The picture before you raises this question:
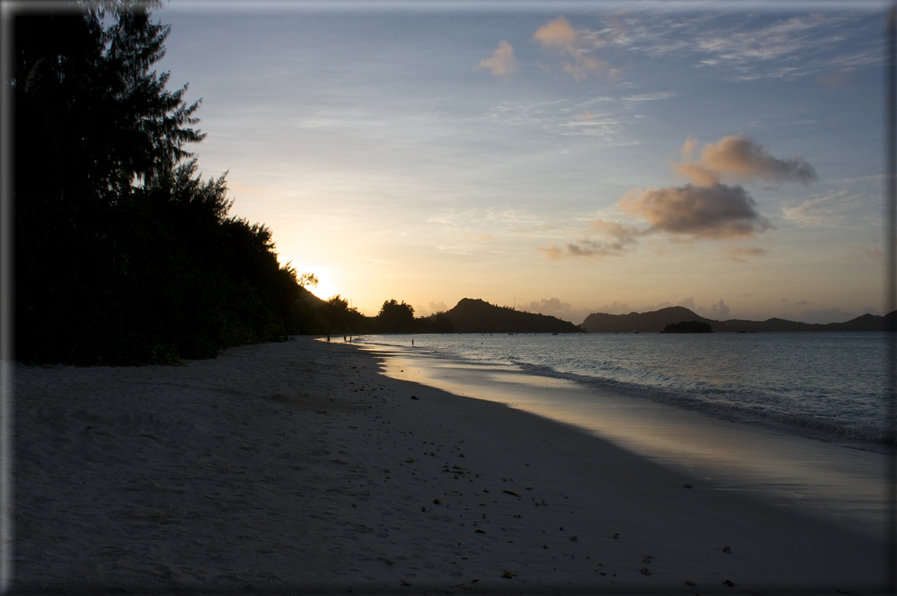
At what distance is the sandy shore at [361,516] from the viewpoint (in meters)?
3.68

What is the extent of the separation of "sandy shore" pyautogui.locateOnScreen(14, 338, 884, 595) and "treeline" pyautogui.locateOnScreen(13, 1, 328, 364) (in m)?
5.63

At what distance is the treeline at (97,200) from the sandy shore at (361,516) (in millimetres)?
5632

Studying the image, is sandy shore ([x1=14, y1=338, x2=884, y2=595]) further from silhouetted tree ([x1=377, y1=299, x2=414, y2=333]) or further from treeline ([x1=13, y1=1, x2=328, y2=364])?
silhouetted tree ([x1=377, y1=299, x2=414, y2=333])

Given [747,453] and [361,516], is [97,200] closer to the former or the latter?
[361,516]

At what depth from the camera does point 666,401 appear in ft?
56.3

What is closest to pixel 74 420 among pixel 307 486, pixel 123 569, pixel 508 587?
pixel 307 486

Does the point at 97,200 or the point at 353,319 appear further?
the point at 353,319

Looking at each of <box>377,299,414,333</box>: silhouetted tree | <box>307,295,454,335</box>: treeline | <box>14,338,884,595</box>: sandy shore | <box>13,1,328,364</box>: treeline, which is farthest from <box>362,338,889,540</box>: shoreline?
<box>377,299,414,333</box>: silhouetted tree

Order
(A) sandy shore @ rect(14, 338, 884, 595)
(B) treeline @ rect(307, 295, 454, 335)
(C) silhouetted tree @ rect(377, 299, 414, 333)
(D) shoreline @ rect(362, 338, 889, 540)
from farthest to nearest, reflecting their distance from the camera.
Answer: (C) silhouetted tree @ rect(377, 299, 414, 333) < (B) treeline @ rect(307, 295, 454, 335) < (D) shoreline @ rect(362, 338, 889, 540) < (A) sandy shore @ rect(14, 338, 884, 595)

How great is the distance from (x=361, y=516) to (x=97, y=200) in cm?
1522

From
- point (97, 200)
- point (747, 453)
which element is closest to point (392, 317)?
point (97, 200)

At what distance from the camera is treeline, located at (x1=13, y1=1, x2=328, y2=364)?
12.8 meters

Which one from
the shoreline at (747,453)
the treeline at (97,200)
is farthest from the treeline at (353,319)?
the shoreline at (747,453)

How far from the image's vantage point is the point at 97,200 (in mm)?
15234
